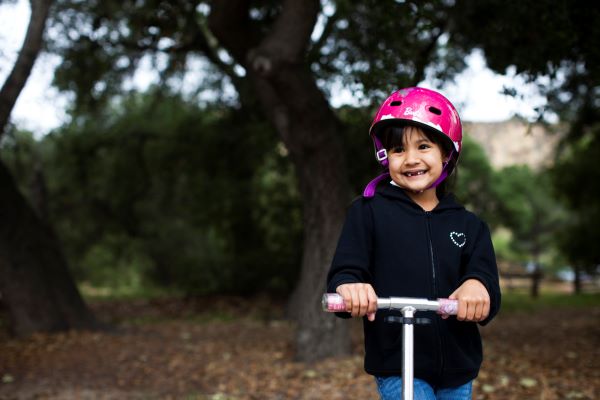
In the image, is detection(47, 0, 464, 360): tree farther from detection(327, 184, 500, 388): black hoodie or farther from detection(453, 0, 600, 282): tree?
detection(327, 184, 500, 388): black hoodie

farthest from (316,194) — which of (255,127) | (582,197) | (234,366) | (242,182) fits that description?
(582,197)

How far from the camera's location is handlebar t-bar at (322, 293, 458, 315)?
2334mm

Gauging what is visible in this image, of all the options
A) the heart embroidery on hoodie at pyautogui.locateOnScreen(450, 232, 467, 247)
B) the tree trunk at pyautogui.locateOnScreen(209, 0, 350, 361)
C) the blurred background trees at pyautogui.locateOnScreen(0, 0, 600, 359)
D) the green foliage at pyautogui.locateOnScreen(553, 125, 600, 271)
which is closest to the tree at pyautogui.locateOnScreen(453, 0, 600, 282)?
the blurred background trees at pyautogui.locateOnScreen(0, 0, 600, 359)

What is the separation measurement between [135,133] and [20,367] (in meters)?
10.2

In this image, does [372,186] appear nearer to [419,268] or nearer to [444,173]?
[444,173]

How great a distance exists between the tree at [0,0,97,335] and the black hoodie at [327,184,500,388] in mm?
7952

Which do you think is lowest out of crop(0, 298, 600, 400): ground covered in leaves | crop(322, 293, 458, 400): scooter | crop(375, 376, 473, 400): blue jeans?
crop(0, 298, 600, 400): ground covered in leaves

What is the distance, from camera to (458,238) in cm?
279

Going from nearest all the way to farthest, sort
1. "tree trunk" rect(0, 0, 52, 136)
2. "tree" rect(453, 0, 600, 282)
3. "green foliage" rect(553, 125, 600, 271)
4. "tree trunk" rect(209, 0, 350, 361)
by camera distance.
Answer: "tree" rect(453, 0, 600, 282), "tree trunk" rect(0, 0, 52, 136), "tree trunk" rect(209, 0, 350, 361), "green foliage" rect(553, 125, 600, 271)

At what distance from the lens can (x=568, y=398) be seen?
5852 mm

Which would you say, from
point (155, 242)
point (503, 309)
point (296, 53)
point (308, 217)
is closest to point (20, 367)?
point (308, 217)

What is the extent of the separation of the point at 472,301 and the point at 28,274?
27.8ft

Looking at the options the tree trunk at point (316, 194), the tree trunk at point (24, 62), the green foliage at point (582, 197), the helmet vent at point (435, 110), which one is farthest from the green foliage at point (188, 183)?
the helmet vent at point (435, 110)

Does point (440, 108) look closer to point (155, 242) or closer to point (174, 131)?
point (174, 131)
